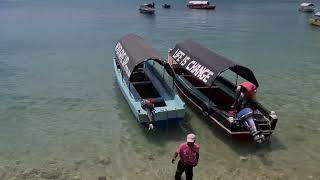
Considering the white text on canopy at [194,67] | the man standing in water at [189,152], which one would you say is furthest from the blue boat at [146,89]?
the man standing in water at [189,152]

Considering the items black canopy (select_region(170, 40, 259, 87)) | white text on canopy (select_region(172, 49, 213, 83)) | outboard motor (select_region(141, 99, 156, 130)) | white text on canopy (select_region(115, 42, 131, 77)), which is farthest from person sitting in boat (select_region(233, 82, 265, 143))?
white text on canopy (select_region(115, 42, 131, 77))

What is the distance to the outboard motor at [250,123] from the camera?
1756 centimetres

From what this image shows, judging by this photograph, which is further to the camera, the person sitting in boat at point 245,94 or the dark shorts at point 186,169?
the person sitting in boat at point 245,94

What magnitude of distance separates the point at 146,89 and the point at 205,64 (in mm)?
4849

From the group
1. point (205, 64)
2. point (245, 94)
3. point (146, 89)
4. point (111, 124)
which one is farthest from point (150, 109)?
point (146, 89)

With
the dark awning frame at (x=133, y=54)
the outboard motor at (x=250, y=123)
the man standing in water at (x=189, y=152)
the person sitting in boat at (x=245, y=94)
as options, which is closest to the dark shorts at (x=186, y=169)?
the man standing in water at (x=189, y=152)

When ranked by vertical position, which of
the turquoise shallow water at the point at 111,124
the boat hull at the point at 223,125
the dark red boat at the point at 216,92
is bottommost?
the turquoise shallow water at the point at 111,124

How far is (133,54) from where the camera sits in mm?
23672

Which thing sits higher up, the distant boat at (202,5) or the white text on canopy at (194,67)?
the white text on canopy at (194,67)

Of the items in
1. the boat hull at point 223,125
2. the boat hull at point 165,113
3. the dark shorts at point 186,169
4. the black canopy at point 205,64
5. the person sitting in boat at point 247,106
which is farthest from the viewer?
the black canopy at point 205,64

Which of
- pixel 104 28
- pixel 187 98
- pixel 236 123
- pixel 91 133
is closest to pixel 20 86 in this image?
pixel 91 133

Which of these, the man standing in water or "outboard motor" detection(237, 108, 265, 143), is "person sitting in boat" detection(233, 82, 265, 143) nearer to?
"outboard motor" detection(237, 108, 265, 143)

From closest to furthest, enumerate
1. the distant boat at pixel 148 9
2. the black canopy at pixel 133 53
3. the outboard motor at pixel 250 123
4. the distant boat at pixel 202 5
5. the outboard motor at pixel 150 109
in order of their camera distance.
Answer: the outboard motor at pixel 250 123 < the outboard motor at pixel 150 109 < the black canopy at pixel 133 53 < the distant boat at pixel 148 9 < the distant boat at pixel 202 5

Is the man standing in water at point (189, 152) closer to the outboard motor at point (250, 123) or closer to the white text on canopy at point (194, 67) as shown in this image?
the outboard motor at point (250, 123)
